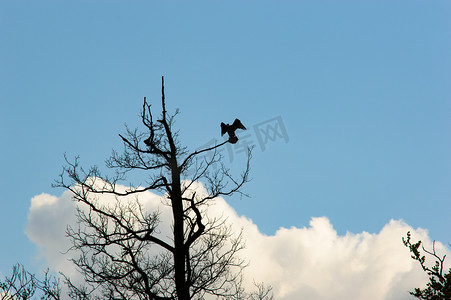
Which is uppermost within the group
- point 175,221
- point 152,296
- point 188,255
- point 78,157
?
point 78,157

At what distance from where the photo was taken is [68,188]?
11133 millimetres

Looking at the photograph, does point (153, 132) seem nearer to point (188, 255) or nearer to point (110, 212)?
point (110, 212)

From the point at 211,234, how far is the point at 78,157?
4.01 m

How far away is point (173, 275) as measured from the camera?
448 inches

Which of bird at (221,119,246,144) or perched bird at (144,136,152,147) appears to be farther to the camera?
bird at (221,119,246,144)

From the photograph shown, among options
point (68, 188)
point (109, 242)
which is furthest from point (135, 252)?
point (68, 188)

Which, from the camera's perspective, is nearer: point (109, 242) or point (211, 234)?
point (109, 242)

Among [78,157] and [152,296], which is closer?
[152,296]

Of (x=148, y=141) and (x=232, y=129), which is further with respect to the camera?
(x=232, y=129)

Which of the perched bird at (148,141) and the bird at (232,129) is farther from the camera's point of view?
the bird at (232,129)

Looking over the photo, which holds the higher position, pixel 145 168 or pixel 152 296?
pixel 145 168

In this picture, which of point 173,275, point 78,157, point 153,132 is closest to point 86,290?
point 173,275

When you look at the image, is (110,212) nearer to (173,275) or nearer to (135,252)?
(135,252)

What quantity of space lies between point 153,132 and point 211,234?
3.09 metres
